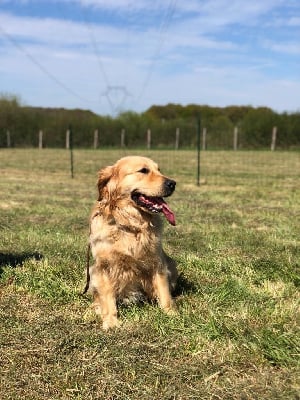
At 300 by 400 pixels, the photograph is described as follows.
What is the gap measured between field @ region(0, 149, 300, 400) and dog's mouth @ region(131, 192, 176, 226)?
77cm

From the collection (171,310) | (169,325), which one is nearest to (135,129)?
(171,310)

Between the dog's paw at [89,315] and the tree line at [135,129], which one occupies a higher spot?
the tree line at [135,129]

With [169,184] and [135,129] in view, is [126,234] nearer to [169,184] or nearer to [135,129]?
[169,184]

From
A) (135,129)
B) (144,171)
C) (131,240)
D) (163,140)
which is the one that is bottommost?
(131,240)

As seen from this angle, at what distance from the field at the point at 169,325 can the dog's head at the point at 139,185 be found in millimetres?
817

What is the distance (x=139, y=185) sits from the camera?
396cm

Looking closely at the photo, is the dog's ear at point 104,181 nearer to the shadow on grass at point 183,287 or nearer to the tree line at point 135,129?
the shadow on grass at point 183,287

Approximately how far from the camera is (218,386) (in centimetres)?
276

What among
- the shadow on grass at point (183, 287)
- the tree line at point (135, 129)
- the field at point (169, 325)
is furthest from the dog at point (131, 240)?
the tree line at point (135, 129)

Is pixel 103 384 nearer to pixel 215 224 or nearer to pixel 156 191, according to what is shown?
pixel 156 191

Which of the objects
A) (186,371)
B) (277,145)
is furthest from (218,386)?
(277,145)

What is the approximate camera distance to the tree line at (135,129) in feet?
118

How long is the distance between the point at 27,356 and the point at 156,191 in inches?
59.8

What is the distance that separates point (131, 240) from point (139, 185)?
0.44 m
